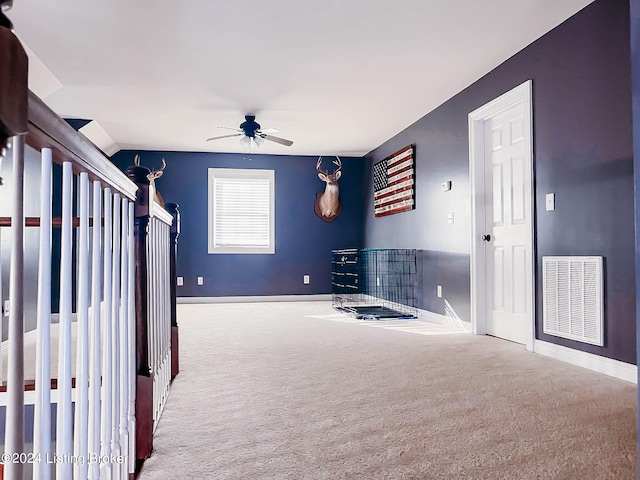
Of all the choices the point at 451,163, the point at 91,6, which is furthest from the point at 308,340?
the point at 91,6

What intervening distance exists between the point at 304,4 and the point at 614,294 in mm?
2621

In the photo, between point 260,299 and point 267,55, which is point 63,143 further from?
point 260,299

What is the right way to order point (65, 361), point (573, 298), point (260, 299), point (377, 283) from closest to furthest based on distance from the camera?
point (65, 361), point (573, 298), point (377, 283), point (260, 299)

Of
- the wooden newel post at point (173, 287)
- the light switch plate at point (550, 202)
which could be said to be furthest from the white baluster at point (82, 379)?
the light switch plate at point (550, 202)

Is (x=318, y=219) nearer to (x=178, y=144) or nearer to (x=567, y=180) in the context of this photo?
(x=178, y=144)

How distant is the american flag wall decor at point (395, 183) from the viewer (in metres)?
6.27

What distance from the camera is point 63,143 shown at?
2.80ft

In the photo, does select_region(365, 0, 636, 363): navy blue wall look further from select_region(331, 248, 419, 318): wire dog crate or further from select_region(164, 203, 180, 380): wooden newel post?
select_region(164, 203, 180, 380): wooden newel post

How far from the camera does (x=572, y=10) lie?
3.39m

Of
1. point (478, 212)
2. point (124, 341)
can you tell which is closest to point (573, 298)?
point (478, 212)

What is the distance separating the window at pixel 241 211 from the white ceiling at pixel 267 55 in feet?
6.04

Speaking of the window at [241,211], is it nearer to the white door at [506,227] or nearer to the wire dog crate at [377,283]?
the wire dog crate at [377,283]

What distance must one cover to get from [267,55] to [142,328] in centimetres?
291

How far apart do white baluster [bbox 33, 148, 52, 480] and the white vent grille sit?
3206 mm
